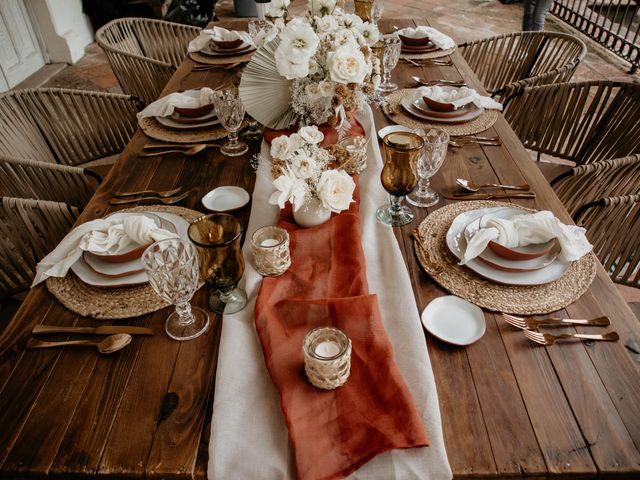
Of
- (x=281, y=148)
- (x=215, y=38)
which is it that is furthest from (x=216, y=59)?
(x=281, y=148)

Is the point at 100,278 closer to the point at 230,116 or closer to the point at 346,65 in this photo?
the point at 230,116

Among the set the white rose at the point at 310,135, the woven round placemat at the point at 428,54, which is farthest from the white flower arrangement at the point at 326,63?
the woven round placemat at the point at 428,54

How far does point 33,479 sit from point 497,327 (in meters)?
0.85

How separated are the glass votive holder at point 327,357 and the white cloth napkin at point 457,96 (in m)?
1.13

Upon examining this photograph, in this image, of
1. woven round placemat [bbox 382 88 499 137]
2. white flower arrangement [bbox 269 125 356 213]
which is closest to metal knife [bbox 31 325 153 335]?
white flower arrangement [bbox 269 125 356 213]

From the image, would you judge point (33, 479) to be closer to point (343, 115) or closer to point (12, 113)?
point (343, 115)

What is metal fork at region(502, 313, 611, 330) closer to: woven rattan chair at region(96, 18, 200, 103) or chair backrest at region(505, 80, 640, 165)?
chair backrest at region(505, 80, 640, 165)

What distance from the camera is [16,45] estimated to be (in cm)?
389

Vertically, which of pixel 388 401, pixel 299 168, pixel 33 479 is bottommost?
pixel 33 479

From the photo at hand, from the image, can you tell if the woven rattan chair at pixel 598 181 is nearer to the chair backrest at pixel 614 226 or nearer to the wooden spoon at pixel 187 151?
the chair backrest at pixel 614 226

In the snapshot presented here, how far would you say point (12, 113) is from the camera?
5.47 feet

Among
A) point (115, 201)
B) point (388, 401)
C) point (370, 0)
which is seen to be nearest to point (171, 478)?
point (388, 401)

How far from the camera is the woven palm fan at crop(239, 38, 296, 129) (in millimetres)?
1419

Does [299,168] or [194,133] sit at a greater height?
[299,168]
